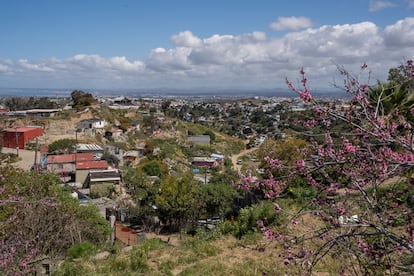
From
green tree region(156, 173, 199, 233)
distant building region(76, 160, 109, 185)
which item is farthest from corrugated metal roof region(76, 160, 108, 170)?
green tree region(156, 173, 199, 233)

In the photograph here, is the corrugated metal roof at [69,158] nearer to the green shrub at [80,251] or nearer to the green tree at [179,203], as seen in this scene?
the green tree at [179,203]

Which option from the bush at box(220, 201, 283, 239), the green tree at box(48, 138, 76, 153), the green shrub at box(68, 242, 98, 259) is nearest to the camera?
the green shrub at box(68, 242, 98, 259)

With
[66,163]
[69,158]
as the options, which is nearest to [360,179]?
[66,163]

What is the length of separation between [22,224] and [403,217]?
5364mm

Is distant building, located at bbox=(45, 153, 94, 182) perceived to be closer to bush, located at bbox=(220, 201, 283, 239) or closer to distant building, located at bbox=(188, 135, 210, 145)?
bush, located at bbox=(220, 201, 283, 239)

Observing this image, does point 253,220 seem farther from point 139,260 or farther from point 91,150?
point 91,150

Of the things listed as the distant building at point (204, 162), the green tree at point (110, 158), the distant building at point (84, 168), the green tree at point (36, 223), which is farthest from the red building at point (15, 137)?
the green tree at point (36, 223)

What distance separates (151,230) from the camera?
1403cm

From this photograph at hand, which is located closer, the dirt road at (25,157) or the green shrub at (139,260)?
the green shrub at (139,260)

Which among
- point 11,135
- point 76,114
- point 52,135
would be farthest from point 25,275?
point 76,114

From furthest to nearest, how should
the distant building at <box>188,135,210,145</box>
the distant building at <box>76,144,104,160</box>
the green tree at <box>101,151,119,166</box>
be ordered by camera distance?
the distant building at <box>188,135,210,145</box>, the green tree at <box>101,151,119,166</box>, the distant building at <box>76,144,104,160</box>

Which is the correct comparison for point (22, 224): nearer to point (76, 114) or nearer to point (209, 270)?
point (209, 270)

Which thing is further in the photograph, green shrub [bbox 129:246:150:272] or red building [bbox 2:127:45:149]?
red building [bbox 2:127:45:149]

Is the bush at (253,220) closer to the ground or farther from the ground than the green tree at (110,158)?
farther from the ground
